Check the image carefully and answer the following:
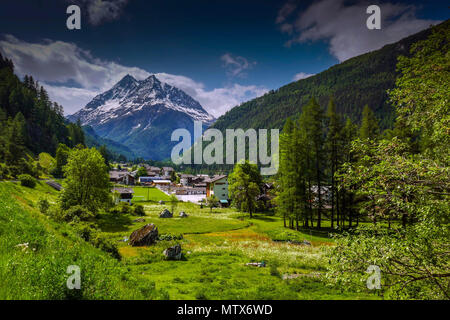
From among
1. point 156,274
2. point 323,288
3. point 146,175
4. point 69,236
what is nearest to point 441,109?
point 323,288

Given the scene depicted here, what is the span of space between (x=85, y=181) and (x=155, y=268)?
3092cm

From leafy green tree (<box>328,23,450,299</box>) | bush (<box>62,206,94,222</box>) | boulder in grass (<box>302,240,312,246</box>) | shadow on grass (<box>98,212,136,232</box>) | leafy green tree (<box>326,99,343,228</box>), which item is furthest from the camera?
shadow on grass (<box>98,212,136,232</box>)

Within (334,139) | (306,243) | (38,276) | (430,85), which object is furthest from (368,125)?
(38,276)

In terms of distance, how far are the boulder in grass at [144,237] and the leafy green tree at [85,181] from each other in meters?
16.2

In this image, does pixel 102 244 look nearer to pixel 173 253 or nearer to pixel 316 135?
pixel 173 253

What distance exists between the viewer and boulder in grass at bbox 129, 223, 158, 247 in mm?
27456

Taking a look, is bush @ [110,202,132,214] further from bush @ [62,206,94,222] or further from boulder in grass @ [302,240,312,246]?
boulder in grass @ [302,240,312,246]

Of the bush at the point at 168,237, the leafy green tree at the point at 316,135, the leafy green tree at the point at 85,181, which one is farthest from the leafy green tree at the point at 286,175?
the leafy green tree at the point at 85,181

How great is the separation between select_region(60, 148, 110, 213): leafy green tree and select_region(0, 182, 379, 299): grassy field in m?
13.4

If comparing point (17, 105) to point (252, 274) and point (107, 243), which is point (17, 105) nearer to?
point (107, 243)

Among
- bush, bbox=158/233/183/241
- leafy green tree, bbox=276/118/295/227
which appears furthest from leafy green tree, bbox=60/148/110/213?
leafy green tree, bbox=276/118/295/227

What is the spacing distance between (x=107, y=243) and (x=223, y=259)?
35.8ft

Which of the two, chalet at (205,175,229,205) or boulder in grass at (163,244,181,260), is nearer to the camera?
boulder in grass at (163,244,181,260)

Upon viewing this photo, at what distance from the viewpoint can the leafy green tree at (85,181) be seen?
129ft
